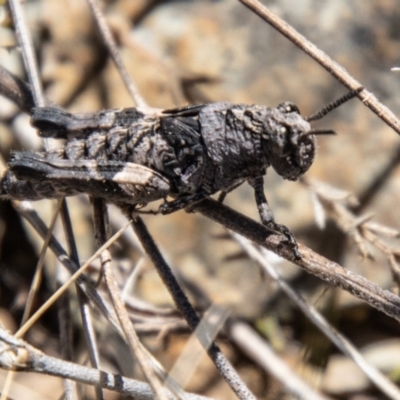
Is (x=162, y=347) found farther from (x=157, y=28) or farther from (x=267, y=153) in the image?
(x=157, y=28)

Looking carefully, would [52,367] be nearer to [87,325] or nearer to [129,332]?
[129,332]

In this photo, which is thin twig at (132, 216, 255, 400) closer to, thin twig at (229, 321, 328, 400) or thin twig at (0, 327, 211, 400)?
thin twig at (0, 327, 211, 400)

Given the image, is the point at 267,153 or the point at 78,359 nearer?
the point at 267,153

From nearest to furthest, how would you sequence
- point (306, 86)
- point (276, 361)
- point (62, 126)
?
point (62, 126)
point (276, 361)
point (306, 86)

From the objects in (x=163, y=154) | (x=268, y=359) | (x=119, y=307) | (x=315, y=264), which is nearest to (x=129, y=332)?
(x=119, y=307)

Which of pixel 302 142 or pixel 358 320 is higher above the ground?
pixel 302 142

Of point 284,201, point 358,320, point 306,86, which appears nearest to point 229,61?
point 306,86
